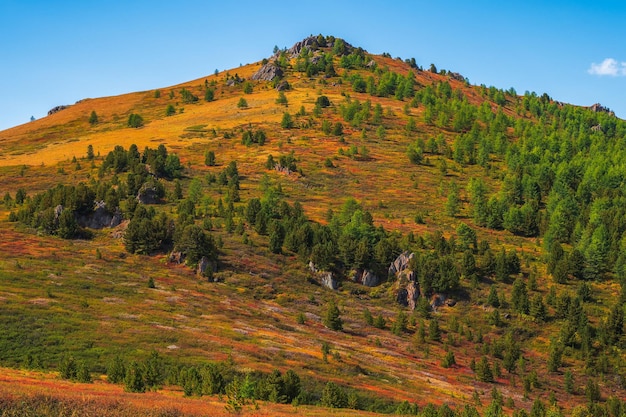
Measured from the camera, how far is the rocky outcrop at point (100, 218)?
9925 cm

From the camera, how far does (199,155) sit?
6491 inches

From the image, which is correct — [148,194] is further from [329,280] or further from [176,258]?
[329,280]

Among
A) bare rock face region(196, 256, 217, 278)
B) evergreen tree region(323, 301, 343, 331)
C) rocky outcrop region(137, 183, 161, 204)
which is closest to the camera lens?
evergreen tree region(323, 301, 343, 331)

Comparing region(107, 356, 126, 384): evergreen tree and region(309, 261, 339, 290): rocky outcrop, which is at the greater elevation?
region(107, 356, 126, 384): evergreen tree

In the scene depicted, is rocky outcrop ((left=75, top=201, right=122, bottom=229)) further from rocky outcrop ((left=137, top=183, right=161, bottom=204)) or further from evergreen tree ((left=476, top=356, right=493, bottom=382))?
evergreen tree ((left=476, top=356, right=493, bottom=382))

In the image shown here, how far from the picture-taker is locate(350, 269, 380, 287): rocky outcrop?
90512 millimetres

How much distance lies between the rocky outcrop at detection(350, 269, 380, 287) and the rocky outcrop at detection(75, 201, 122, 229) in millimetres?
45178

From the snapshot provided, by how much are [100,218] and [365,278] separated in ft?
167

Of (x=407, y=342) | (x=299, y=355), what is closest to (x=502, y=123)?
(x=407, y=342)

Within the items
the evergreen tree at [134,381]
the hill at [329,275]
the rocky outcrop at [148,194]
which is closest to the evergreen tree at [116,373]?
the hill at [329,275]

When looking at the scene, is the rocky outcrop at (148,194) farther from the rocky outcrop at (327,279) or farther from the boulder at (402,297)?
the boulder at (402,297)

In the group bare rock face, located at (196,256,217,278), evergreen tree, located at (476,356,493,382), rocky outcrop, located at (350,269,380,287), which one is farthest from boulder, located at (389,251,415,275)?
bare rock face, located at (196,256,217,278)

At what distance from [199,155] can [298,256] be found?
82.8 metres

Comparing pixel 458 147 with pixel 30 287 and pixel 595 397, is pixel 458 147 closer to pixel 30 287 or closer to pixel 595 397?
pixel 595 397
